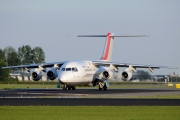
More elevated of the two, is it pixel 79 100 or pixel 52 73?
pixel 52 73

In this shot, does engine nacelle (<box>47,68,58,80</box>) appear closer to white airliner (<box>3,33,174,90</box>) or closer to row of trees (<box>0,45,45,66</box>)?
white airliner (<box>3,33,174,90</box>)

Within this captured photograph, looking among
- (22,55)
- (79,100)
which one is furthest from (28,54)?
(79,100)

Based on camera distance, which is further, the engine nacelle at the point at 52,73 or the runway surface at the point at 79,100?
the engine nacelle at the point at 52,73

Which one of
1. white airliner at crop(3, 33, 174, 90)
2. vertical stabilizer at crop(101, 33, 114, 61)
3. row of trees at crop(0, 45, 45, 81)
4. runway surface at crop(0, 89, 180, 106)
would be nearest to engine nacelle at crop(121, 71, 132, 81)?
white airliner at crop(3, 33, 174, 90)

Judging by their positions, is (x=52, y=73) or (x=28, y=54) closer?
(x=52, y=73)

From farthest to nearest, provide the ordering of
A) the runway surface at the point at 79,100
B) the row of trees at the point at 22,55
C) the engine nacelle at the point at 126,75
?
the row of trees at the point at 22,55
the engine nacelle at the point at 126,75
the runway surface at the point at 79,100

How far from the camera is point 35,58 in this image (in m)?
139

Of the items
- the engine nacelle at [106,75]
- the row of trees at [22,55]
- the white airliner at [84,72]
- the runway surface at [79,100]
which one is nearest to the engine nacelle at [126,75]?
the white airliner at [84,72]
